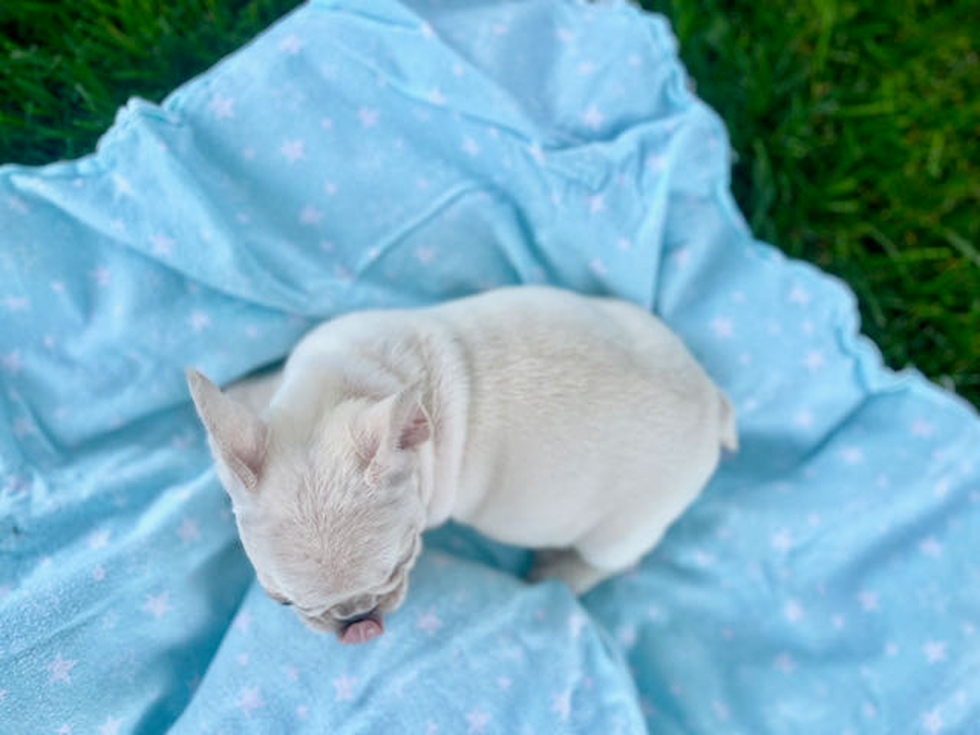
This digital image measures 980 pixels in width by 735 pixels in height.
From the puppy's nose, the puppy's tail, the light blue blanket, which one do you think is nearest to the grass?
the light blue blanket

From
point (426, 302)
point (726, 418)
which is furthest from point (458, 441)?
point (726, 418)

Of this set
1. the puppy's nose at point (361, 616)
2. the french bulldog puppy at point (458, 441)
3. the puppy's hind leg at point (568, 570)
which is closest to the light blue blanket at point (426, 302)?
the puppy's hind leg at point (568, 570)

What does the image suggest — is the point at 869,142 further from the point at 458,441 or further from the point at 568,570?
the point at 458,441

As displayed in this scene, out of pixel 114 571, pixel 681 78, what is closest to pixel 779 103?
pixel 681 78

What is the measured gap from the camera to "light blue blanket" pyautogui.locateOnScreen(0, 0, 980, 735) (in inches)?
97.3

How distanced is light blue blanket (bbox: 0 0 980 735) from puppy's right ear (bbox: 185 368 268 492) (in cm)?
87

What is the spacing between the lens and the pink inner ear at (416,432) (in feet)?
6.41

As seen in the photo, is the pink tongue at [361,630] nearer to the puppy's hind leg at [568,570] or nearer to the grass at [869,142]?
the puppy's hind leg at [568,570]

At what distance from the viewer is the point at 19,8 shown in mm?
2916

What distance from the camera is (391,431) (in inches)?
71.1

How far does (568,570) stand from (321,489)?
4.81ft

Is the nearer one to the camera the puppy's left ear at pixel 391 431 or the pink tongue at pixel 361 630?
the puppy's left ear at pixel 391 431

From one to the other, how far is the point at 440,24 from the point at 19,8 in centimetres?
154

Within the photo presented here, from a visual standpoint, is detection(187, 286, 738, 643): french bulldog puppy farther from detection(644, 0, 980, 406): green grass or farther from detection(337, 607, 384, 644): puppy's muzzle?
detection(644, 0, 980, 406): green grass
